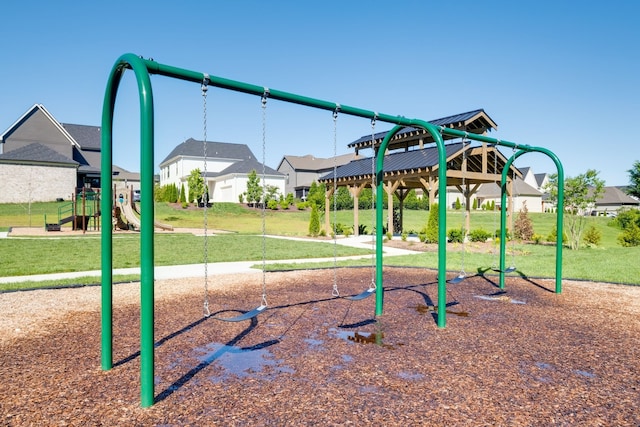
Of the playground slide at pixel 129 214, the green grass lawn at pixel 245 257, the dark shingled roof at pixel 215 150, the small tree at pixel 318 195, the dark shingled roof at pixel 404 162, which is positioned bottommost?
the green grass lawn at pixel 245 257

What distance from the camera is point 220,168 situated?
60.0 meters

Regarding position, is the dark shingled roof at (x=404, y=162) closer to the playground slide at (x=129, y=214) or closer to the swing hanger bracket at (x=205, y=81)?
the playground slide at (x=129, y=214)

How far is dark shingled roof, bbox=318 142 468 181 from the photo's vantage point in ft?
63.6

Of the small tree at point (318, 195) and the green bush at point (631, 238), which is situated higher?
the small tree at point (318, 195)

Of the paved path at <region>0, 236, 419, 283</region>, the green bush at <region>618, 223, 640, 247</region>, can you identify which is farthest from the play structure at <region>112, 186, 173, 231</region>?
the green bush at <region>618, 223, 640, 247</region>

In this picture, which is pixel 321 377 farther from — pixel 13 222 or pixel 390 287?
pixel 13 222

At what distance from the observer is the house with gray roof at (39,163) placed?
38.3 meters

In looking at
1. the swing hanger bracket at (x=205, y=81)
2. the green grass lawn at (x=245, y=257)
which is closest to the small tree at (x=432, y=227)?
the green grass lawn at (x=245, y=257)

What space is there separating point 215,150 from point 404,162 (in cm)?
4442

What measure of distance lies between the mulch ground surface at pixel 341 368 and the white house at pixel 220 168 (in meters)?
42.9

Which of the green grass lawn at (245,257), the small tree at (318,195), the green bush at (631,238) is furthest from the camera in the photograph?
the small tree at (318,195)

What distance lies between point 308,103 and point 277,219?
109 feet

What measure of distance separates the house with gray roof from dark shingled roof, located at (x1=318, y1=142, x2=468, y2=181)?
72.3 feet

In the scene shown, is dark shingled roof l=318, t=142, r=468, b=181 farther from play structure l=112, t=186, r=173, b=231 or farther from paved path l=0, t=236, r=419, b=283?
play structure l=112, t=186, r=173, b=231
